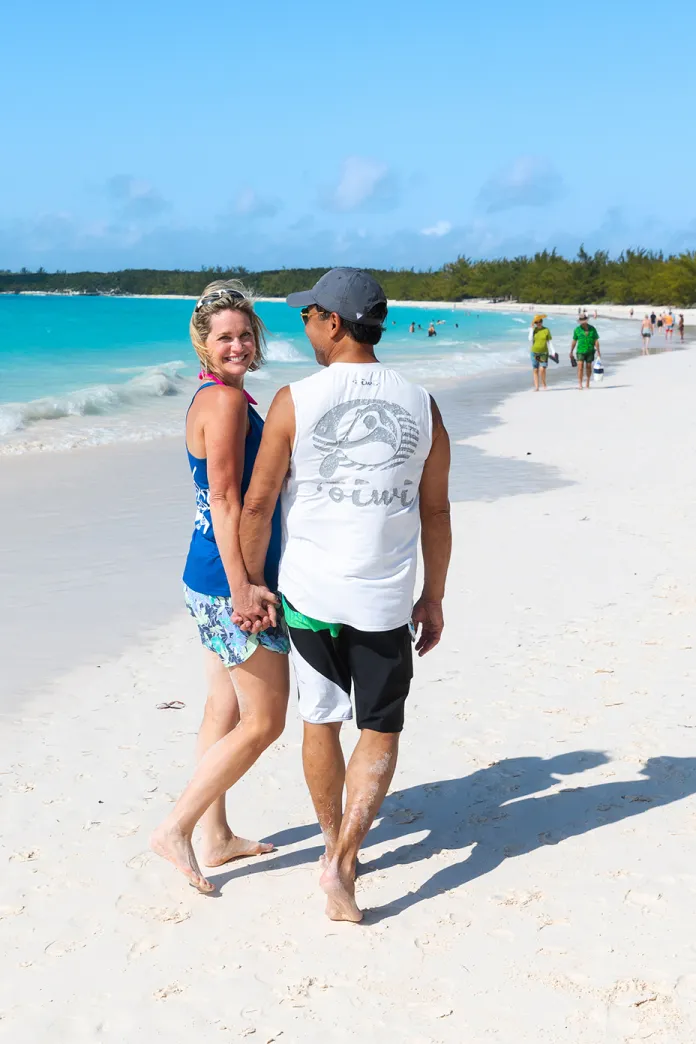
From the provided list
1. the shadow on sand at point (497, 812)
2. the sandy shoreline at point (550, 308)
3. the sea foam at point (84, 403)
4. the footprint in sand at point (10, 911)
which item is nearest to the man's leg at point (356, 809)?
the shadow on sand at point (497, 812)

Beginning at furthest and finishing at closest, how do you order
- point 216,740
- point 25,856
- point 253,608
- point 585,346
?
point 585,346
point 25,856
point 216,740
point 253,608

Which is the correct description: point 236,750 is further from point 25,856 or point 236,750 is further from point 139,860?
point 25,856

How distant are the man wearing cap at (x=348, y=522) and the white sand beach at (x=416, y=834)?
39cm

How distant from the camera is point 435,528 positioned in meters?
3.26

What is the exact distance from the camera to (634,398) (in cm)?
1911

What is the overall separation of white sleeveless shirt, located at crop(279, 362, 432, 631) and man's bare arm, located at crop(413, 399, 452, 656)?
10 cm

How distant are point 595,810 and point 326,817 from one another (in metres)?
1.18

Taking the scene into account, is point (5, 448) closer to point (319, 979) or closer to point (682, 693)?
point (682, 693)

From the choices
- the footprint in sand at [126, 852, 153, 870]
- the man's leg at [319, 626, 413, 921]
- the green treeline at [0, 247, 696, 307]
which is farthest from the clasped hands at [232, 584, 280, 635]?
the green treeline at [0, 247, 696, 307]

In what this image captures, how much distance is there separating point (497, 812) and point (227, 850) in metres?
1.07

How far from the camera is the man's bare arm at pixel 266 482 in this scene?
2.96 meters

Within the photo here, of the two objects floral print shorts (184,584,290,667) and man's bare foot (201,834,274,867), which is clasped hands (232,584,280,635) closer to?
floral print shorts (184,584,290,667)

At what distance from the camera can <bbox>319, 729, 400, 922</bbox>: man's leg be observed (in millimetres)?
3152

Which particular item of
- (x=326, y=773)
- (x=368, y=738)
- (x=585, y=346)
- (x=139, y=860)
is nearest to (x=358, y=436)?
(x=368, y=738)
